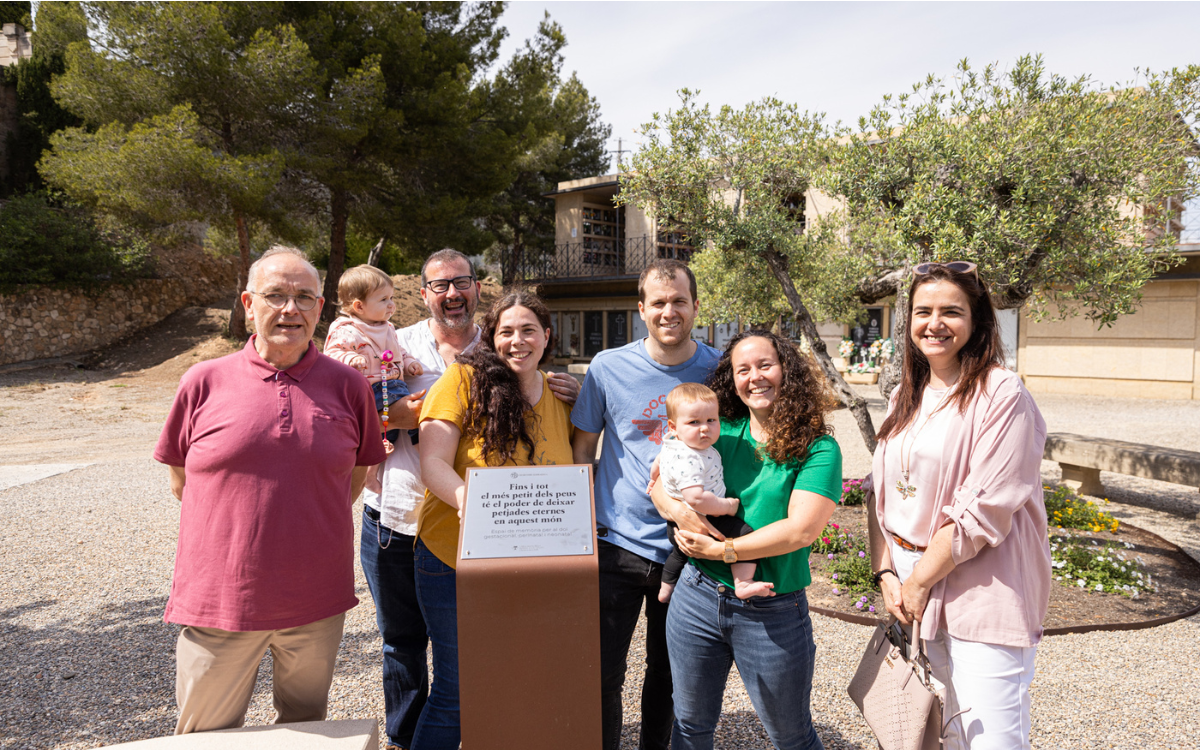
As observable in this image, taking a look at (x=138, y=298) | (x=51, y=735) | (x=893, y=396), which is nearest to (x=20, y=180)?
(x=138, y=298)

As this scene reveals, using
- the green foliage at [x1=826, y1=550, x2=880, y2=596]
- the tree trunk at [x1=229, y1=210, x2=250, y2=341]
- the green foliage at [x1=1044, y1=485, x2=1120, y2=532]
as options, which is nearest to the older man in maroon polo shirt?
the green foliage at [x1=826, y1=550, x2=880, y2=596]

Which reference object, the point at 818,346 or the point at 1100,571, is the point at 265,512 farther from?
the point at 818,346

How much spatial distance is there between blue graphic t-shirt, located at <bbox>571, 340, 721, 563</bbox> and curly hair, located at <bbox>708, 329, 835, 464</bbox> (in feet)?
0.74

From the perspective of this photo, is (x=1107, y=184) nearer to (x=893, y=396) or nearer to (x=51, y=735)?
(x=893, y=396)

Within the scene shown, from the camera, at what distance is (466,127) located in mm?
16328

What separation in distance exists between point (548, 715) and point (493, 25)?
19402 millimetres

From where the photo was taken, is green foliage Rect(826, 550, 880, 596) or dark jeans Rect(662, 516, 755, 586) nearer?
dark jeans Rect(662, 516, 755, 586)

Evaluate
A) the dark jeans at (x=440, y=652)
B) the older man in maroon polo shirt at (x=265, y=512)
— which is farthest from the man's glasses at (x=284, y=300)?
the dark jeans at (x=440, y=652)

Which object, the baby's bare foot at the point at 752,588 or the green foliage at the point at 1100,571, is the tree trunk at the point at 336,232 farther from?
the baby's bare foot at the point at 752,588

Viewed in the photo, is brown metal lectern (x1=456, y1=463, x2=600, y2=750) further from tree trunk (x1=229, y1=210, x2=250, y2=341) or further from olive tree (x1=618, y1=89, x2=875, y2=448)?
tree trunk (x1=229, y1=210, x2=250, y2=341)

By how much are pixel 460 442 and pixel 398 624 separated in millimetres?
899

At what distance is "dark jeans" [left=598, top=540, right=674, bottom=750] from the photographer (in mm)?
2324

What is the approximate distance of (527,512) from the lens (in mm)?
1936

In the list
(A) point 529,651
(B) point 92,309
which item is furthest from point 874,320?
(B) point 92,309
